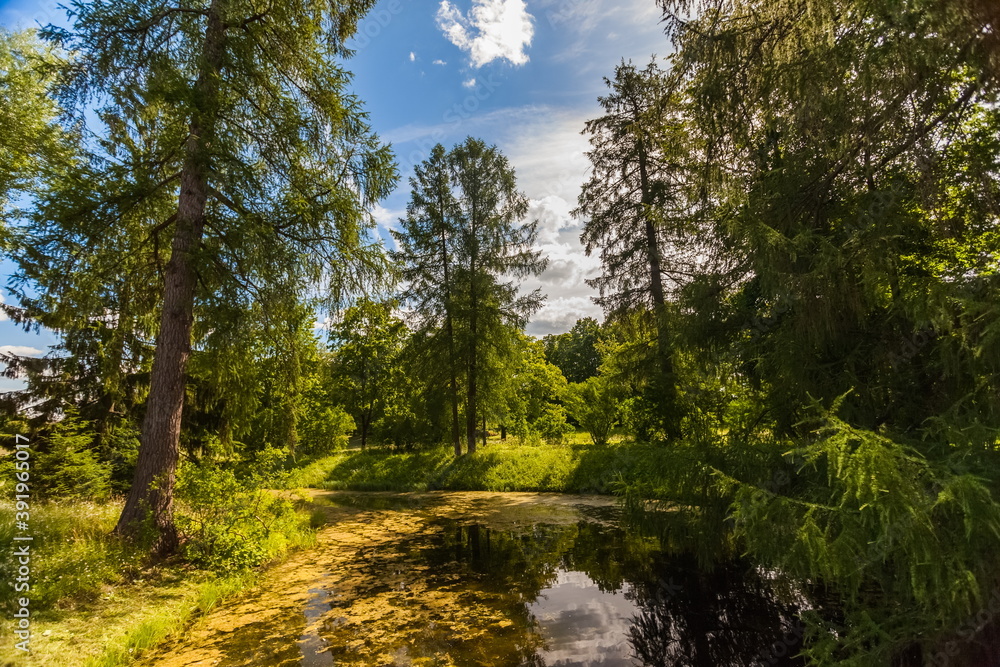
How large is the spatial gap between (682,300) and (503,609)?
4.98 m

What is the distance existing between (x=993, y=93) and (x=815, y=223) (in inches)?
64.9

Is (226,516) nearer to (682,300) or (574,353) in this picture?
(682,300)

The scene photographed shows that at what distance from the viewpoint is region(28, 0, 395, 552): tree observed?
688 centimetres

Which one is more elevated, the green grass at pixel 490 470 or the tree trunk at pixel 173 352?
the tree trunk at pixel 173 352

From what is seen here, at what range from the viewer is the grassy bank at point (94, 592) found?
4.74 metres

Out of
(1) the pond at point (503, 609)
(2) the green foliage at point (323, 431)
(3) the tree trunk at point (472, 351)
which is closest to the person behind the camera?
(1) the pond at point (503, 609)

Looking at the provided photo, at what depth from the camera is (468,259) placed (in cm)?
1984

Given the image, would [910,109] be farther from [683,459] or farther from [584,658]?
[584,658]

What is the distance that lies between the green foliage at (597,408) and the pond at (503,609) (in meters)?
9.34

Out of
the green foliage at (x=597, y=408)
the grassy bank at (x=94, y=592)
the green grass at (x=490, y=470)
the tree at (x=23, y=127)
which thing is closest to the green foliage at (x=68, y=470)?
→ the grassy bank at (x=94, y=592)

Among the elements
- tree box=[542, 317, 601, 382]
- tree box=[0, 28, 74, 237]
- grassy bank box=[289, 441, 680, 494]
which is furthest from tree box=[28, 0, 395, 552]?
tree box=[542, 317, 601, 382]

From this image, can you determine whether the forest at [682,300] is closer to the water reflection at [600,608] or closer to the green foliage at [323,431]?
the water reflection at [600,608]

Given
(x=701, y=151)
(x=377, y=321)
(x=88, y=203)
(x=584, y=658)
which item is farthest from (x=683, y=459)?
(x=88, y=203)

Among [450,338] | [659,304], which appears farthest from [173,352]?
[450,338]
